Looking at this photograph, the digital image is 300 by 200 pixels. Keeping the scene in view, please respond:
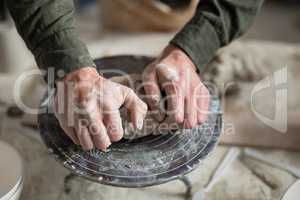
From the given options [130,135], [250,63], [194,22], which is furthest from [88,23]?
[130,135]

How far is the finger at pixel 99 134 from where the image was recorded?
0.91m

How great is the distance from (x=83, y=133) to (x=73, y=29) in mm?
263

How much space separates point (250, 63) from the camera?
146cm

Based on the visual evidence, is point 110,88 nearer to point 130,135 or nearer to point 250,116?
point 130,135

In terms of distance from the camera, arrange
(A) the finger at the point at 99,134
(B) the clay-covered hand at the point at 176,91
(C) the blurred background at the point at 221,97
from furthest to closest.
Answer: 1. (C) the blurred background at the point at 221,97
2. (B) the clay-covered hand at the point at 176,91
3. (A) the finger at the point at 99,134

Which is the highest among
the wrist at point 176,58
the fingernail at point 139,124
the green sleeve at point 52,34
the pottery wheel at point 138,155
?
the green sleeve at point 52,34

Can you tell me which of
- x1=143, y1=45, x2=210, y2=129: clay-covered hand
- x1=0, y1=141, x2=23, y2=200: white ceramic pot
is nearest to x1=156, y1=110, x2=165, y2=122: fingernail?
x1=143, y1=45, x2=210, y2=129: clay-covered hand

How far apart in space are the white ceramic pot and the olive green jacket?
0.77 ft

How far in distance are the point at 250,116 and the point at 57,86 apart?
2.00ft

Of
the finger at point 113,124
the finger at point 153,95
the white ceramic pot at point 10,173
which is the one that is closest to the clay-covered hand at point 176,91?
the finger at point 153,95

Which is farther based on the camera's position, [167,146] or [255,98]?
Result: [255,98]

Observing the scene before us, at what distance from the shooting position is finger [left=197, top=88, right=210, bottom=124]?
1.04 metres

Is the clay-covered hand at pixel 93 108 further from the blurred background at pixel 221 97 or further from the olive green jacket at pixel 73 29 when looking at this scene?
the blurred background at pixel 221 97

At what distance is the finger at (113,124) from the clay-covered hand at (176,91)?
0.14m
